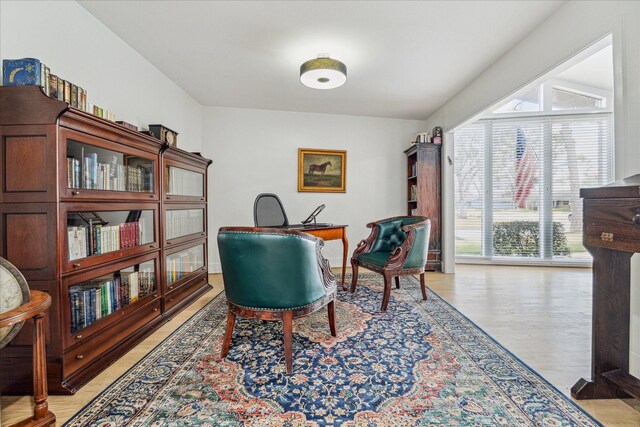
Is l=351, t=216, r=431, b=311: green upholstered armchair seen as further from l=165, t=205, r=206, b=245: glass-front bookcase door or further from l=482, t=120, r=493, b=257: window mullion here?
l=482, t=120, r=493, b=257: window mullion

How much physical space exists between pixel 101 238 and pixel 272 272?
120cm

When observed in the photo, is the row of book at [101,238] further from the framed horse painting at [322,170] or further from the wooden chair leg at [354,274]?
the framed horse painting at [322,170]

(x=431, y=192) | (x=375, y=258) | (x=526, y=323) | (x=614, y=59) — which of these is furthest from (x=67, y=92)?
(x=431, y=192)

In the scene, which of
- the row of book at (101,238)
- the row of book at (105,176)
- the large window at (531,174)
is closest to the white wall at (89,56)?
the row of book at (105,176)

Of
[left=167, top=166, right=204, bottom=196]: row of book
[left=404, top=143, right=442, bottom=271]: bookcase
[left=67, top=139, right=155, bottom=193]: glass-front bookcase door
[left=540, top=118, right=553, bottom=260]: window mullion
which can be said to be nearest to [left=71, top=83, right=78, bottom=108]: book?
[left=67, top=139, right=155, bottom=193]: glass-front bookcase door

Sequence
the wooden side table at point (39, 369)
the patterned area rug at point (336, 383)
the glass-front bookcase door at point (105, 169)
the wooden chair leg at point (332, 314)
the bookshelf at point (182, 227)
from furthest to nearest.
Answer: the bookshelf at point (182, 227) < the wooden chair leg at point (332, 314) < the glass-front bookcase door at point (105, 169) < the patterned area rug at point (336, 383) < the wooden side table at point (39, 369)

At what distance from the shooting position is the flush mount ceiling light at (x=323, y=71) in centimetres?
277

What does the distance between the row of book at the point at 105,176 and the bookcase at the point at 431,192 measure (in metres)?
3.68

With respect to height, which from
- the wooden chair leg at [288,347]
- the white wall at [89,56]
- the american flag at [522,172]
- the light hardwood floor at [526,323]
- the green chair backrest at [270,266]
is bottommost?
the light hardwood floor at [526,323]

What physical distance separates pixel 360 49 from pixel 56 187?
2695 millimetres

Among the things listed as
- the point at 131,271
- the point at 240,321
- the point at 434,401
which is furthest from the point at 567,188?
the point at 131,271

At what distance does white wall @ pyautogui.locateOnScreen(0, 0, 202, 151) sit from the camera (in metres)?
1.79

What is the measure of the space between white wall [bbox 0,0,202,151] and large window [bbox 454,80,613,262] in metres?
4.76

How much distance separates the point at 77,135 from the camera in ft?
5.62
